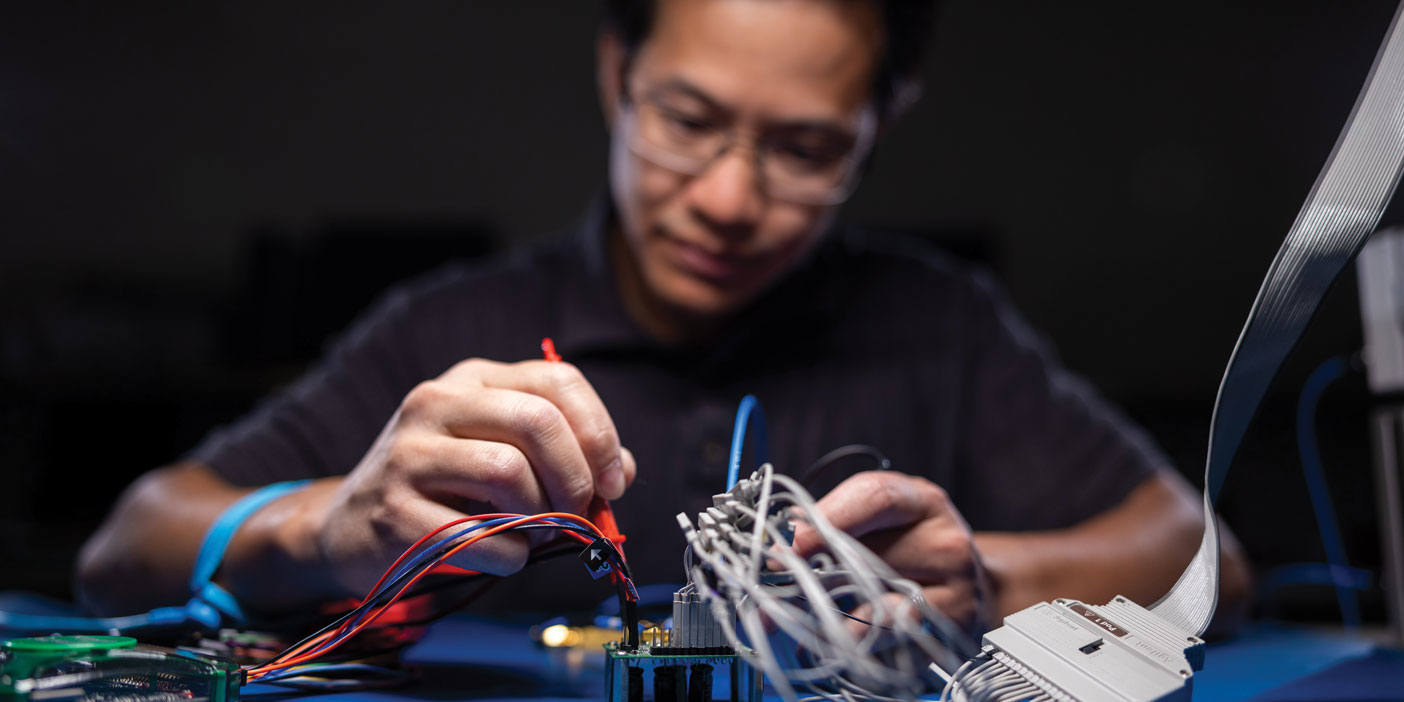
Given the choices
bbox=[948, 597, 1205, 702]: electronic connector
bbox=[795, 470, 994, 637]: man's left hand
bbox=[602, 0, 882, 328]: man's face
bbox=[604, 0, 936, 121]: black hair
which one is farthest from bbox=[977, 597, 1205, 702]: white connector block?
bbox=[604, 0, 936, 121]: black hair

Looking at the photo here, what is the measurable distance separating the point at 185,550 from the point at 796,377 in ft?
2.03

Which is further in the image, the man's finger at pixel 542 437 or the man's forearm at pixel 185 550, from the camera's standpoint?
the man's forearm at pixel 185 550

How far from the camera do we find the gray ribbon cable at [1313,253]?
1.25 feet

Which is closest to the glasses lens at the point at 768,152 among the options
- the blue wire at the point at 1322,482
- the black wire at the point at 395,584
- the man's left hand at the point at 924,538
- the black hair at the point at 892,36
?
the black hair at the point at 892,36

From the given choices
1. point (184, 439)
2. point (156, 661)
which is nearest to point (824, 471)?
point (156, 661)

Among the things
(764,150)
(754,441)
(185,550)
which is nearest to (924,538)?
(754,441)

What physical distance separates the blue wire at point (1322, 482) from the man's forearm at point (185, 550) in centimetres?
123

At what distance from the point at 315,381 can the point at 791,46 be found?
25.0 inches

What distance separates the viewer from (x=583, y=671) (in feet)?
1.74

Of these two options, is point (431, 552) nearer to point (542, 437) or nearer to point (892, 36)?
point (542, 437)

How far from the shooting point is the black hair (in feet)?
3.29

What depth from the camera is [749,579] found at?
301 millimetres

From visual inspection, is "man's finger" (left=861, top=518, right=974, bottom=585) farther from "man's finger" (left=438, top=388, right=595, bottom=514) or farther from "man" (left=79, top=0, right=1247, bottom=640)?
"man's finger" (left=438, top=388, right=595, bottom=514)

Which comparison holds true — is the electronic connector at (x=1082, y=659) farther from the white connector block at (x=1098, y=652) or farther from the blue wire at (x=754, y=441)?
the blue wire at (x=754, y=441)
